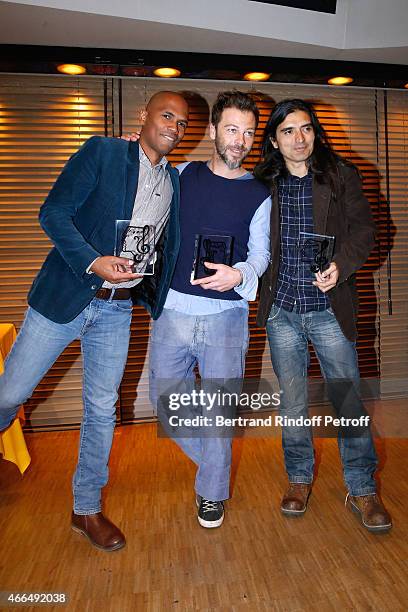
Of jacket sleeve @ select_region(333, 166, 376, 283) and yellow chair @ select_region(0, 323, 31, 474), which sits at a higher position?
jacket sleeve @ select_region(333, 166, 376, 283)

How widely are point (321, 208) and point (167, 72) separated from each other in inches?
83.6

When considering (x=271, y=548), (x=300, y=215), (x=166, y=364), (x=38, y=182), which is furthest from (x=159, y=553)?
(x=38, y=182)

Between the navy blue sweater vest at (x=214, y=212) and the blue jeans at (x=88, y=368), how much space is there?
302 mm

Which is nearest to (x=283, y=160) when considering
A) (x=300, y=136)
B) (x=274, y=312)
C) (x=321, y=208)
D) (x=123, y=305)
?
(x=300, y=136)

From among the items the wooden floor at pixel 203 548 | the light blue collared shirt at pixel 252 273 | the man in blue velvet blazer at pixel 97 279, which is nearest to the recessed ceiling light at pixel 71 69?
the man in blue velvet blazer at pixel 97 279

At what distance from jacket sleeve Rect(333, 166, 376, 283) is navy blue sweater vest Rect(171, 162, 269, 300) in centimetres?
35

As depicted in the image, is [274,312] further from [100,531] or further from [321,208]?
[100,531]

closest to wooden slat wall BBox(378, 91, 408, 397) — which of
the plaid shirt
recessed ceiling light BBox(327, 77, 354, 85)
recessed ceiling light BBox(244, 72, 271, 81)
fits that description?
recessed ceiling light BBox(327, 77, 354, 85)

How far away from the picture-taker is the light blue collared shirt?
6.76ft

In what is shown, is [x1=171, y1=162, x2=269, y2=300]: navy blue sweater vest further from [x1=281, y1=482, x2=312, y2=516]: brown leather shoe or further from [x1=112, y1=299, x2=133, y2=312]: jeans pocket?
[x1=281, y1=482, x2=312, y2=516]: brown leather shoe

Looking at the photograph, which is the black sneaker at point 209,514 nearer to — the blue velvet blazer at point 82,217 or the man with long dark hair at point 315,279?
the man with long dark hair at point 315,279

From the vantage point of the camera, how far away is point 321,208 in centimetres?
214

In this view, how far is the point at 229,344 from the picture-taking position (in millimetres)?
2131

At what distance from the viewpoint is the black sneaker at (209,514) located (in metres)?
2.16
